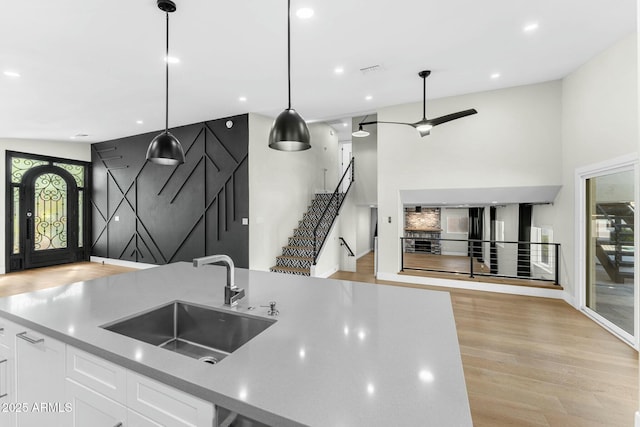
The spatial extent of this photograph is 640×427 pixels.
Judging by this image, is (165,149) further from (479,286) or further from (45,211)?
(45,211)

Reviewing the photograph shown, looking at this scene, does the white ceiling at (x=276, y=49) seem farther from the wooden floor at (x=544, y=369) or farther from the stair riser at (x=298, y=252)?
the wooden floor at (x=544, y=369)

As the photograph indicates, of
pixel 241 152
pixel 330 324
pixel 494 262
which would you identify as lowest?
pixel 494 262

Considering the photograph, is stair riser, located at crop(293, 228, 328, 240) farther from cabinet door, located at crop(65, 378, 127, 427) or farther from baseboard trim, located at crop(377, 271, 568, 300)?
cabinet door, located at crop(65, 378, 127, 427)

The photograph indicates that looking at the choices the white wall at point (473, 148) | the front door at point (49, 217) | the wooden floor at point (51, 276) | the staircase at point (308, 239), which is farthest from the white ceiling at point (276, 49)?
the wooden floor at point (51, 276)

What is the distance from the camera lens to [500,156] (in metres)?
4.99

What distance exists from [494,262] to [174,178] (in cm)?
738

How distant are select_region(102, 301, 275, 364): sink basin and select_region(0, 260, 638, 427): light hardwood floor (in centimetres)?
177

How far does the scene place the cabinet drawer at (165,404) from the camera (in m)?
Result: 0.94

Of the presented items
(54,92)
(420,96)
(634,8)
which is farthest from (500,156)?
(54,92)

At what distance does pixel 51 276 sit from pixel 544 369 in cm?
904

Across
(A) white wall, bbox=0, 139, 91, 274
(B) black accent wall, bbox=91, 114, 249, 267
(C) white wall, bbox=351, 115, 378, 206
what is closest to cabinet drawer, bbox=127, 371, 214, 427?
(B) black accent wall, bbox=91, 114, 249, 267

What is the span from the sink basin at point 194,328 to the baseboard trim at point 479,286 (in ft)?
15.0

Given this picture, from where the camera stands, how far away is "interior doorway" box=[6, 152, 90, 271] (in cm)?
699

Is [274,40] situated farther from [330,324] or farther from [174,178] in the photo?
[174,178]
